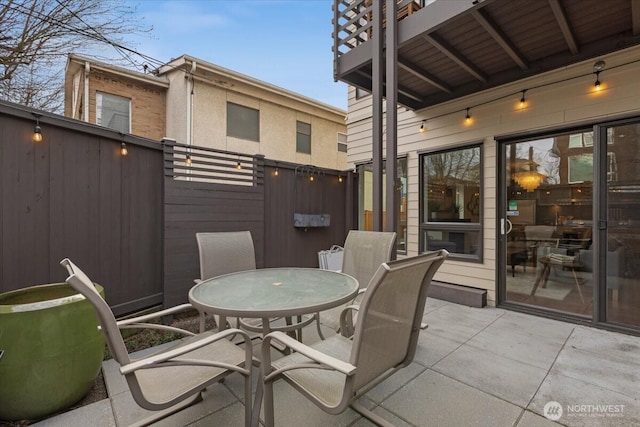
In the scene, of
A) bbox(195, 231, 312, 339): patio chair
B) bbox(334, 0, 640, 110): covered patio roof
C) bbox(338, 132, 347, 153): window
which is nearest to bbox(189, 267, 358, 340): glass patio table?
bbox(195, 231, 312, 339): patio chair

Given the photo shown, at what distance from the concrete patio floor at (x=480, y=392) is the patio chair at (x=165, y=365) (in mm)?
321

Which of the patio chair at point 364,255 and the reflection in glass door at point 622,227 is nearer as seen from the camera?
the patio chair at point 364,255

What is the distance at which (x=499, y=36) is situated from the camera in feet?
9.65

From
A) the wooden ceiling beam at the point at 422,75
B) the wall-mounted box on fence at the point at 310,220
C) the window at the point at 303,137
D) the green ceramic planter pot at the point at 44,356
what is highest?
the window at the point at 303,137

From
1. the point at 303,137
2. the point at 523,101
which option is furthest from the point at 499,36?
the point at 303,137

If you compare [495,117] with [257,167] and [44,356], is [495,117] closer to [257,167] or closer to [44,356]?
[257,167]

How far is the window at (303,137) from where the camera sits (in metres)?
8.94

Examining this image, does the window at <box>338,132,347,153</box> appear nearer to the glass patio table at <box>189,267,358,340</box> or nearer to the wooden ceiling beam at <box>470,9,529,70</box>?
the wooden ceiling beam at <box>470,9,529,70</box>

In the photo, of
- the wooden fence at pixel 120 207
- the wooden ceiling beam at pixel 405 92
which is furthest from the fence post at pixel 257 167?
the wooden ceiling beam at pixel 405 92

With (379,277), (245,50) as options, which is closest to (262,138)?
(245,50)

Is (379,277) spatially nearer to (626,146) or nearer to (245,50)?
(626,146)

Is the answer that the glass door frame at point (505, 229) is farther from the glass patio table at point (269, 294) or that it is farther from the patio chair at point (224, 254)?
the patio chair at point (224, 254)

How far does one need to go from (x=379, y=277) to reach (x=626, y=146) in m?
3.69

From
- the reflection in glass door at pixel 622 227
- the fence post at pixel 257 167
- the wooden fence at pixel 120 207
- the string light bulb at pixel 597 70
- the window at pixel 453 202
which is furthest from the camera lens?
the fence post at pixel 257 167
